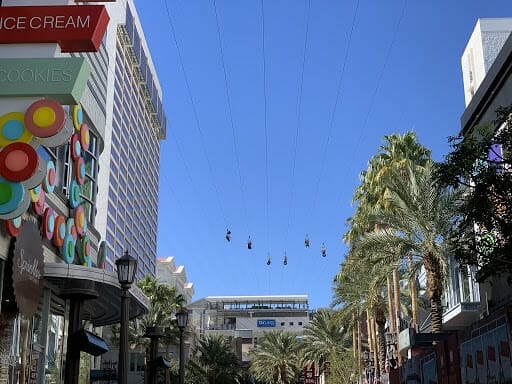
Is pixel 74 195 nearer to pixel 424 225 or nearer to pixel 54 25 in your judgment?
pixel 54 25

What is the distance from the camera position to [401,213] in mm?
29031

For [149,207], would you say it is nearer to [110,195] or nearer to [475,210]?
[110,195]

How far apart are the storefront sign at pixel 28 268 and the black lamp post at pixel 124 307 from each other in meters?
3.48

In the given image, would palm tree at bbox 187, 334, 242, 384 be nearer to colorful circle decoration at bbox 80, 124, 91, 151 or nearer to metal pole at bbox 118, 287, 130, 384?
colorful circle decoration at bbox 80, 124, 91, 151

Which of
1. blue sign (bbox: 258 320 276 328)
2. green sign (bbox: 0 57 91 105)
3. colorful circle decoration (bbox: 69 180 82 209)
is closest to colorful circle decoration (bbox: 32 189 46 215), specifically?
green sign (bbox: 0 57 91 105)

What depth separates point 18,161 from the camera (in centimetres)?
1814

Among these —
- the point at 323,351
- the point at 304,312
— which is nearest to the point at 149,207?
the point at 304,312

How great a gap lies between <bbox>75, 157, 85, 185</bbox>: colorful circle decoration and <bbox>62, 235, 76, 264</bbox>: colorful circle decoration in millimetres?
2808

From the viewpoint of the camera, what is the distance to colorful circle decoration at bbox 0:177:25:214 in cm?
1750

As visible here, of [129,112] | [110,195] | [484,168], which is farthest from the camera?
[129,112]

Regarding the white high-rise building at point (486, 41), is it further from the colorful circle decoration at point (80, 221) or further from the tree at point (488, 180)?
the tree at point (488, 180)

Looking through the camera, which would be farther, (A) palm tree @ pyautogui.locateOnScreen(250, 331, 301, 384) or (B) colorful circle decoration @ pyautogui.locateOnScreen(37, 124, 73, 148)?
(A) palm tree @ pyautogui.locateOnScreen(250, 331, 301, 384)

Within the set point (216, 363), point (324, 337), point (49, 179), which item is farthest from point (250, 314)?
point (49, 179)

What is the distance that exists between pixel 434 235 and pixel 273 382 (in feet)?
229
